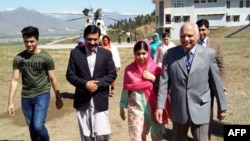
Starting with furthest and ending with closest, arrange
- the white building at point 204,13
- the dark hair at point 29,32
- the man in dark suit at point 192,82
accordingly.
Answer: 1. the white building at point 204,13
2. the dark hair at point 29,32
3. the man in dark suit at point 192,82

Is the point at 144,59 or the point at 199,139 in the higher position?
the point at 144,59

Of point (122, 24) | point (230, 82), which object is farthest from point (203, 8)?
point (230, 82)

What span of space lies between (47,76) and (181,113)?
208 cm

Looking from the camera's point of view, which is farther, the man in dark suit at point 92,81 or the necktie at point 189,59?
the man in dark suit at point 92,81

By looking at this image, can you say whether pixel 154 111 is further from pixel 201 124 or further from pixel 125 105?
pixel 201 124

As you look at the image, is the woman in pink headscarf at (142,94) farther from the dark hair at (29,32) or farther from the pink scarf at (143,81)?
the dark hair at (29,32)

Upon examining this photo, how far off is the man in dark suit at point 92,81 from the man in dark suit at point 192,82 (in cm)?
83

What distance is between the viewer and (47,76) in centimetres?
498

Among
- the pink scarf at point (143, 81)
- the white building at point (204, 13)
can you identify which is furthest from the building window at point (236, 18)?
the pink scarf at point (143, 81)

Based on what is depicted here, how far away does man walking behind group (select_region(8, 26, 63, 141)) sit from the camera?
4766mm

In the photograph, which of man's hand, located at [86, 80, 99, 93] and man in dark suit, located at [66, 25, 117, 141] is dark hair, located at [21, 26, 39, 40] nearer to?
man in dark suit, located at [66, 25, 117, 141]

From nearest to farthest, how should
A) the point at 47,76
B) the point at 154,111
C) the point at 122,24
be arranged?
the point at 154,111 < the point at 47,76 < the point at 122,24

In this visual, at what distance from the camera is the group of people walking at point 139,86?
12.3 ft

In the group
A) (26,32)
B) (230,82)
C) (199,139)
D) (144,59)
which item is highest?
(26,32)
